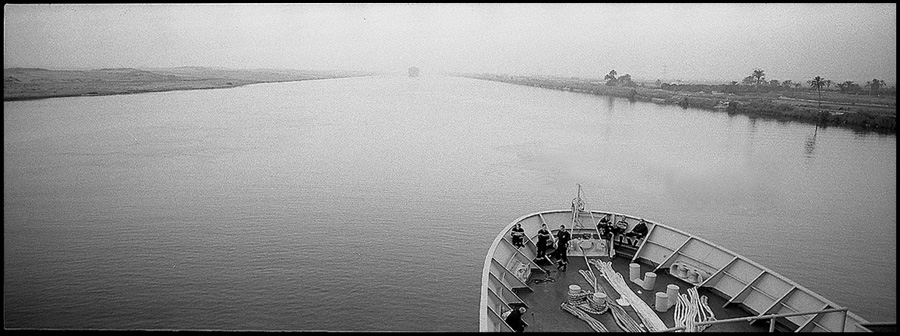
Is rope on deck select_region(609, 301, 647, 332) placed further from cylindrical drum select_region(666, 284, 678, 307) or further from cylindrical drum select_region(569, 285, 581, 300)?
cylindrical drum select_region(666, 284, 678, 307)

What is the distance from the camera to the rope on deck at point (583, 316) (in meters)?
4.14

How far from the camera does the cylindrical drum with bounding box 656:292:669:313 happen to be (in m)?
4.29

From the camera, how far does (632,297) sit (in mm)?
4508

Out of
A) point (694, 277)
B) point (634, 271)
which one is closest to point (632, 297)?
point (634, 271)

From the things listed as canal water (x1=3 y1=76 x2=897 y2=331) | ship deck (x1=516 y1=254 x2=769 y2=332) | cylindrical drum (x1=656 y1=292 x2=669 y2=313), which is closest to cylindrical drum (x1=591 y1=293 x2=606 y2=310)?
ship deck (x1=516 y1=254 x2=769 y2=332)

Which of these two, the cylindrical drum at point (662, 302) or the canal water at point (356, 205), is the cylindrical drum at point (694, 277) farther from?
the canal water at point (356, 205)

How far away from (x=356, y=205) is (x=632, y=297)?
303 inches

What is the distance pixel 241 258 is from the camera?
8.65m

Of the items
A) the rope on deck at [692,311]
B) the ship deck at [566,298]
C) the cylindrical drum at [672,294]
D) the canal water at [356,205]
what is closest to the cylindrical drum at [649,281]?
the ship deck at [566,298]

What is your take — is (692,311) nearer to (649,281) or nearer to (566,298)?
(649,281)

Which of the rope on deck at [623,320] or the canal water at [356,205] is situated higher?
the rope on deck at [623,320]

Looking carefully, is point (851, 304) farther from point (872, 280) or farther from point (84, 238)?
point (84, 238)

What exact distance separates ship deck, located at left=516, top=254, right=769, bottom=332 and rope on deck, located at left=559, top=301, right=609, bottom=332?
3cm

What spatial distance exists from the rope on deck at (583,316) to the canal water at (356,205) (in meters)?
2.38
